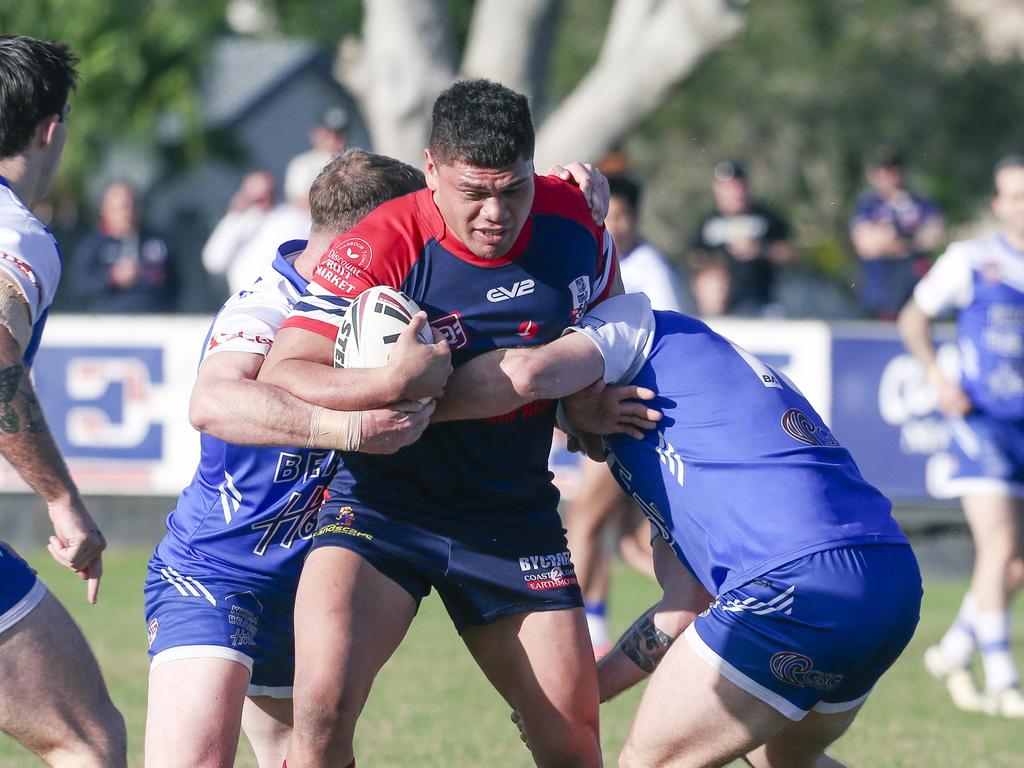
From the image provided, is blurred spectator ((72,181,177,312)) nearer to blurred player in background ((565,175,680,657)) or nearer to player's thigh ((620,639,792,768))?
blurred player in background ((565,175,680,657))

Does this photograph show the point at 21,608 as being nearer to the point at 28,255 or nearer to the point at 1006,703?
the point at 28,255

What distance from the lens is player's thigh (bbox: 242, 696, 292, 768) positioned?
4.62 m

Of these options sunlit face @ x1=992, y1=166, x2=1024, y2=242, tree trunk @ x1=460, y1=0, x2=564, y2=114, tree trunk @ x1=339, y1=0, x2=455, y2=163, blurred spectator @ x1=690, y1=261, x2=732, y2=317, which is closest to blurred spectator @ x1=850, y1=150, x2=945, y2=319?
blurred spectator @ x1=690, y1=261, x2=732, y2=317

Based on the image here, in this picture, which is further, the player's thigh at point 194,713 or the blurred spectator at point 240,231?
the blurred spectator at point 240,231

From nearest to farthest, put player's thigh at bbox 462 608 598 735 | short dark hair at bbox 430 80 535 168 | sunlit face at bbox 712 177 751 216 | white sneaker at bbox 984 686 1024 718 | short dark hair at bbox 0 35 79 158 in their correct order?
short dark hair at bbox 430 80 535 168 → short dark hair at bbox 0 35 79 158 → player's thigh at bbox 462 608 598 735 → white sneaker at bbox 984 686 1024 718 → sunlit face at bbox 712 177 751 216

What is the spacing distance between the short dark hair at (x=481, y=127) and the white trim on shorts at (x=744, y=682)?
130 cm

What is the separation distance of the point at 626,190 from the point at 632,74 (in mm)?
7303

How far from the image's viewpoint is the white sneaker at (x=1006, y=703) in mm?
7371

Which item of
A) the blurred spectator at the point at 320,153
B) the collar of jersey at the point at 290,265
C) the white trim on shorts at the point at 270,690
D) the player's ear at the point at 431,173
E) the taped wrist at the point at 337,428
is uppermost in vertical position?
the player's ear at the point at 431,173

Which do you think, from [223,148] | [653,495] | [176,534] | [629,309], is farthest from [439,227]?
[223,148]

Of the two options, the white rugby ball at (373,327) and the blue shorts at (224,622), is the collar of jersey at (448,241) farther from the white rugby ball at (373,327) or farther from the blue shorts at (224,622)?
the blue shorts at (224,622)

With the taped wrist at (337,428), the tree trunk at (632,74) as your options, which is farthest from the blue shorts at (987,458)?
the tree trunk at (632,74)

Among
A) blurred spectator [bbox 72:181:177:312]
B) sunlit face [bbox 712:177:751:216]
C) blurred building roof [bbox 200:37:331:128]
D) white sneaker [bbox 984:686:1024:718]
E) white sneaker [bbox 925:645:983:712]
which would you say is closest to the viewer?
white sneaker [bbox 984:686:1024:718]

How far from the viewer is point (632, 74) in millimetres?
14945
